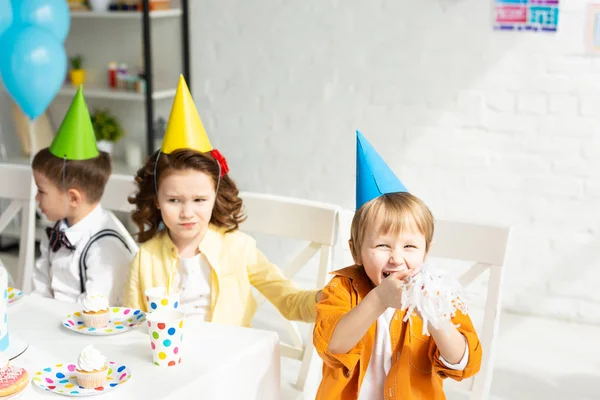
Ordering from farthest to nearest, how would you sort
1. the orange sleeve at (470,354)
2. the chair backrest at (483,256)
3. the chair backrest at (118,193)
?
the chair backrest at (118,193), the chair backrest at (483,256), the orange sleeve at (470,354)

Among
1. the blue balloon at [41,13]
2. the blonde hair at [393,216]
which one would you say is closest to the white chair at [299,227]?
the blonde hair at [393,216]

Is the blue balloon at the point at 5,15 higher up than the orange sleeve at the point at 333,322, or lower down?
higher up

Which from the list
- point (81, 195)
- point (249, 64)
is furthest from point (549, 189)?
point (81, 195)

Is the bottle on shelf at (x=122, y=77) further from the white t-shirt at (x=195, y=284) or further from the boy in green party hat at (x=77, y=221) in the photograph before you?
the white t-shirt at (x=195, y=284)

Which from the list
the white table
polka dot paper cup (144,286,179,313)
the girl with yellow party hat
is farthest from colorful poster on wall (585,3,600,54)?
polka dot paper cup (144,286,179,313)

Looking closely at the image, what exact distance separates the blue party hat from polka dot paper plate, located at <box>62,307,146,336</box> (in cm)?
50

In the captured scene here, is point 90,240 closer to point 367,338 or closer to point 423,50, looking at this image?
point 367,338

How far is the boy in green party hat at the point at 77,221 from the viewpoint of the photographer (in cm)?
203

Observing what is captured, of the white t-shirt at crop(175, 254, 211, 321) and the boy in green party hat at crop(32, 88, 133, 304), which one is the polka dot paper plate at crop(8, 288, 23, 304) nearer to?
the boy in green party hat at crop(32, 88, 133, 304)

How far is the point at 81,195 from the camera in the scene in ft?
7.13

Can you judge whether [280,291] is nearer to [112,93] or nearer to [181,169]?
[181,169]

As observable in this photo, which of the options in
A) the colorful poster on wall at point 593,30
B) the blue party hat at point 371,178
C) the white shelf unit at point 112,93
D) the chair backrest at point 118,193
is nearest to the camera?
the blue party hat at point 371,178

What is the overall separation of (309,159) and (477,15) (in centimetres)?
99

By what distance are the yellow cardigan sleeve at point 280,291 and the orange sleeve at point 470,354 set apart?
1.26 feet
